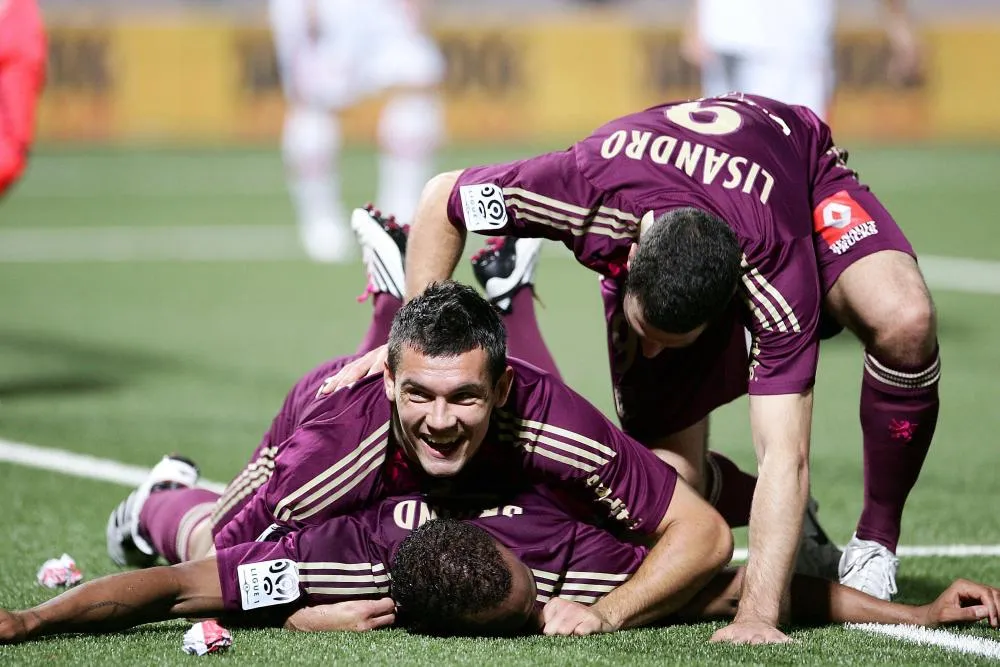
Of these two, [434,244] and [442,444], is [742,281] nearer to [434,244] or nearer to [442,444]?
[442,444]

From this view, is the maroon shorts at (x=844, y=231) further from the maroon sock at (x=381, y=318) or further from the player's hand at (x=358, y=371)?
the maroon sock at (x=381, y=318)

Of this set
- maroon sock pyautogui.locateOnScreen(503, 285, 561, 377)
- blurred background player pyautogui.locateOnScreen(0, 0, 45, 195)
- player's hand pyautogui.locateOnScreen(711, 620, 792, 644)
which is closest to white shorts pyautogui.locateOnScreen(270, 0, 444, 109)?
blurred background player pyautogui.locateOnScreen(0, 0, 45, 195)

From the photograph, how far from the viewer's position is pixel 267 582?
13.6 ft

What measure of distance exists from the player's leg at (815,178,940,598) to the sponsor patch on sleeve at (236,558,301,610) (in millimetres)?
1715

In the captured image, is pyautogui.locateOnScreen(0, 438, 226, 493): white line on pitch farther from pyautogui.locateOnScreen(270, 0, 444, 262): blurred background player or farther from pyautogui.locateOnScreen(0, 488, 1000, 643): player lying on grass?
pyautogui.locateOnScreen(270, 0, 444, 262): blurred background player

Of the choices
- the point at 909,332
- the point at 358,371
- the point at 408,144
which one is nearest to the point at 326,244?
the point at 408,144

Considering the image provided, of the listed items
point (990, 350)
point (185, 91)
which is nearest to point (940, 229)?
point (990, 350)

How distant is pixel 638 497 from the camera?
428cm

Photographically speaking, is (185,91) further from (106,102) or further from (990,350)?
(990,350)

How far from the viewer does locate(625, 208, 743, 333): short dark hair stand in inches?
159

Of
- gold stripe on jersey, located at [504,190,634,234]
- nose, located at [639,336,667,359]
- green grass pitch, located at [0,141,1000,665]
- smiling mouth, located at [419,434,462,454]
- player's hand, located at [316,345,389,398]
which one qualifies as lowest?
green grass pitch, located at [0,141,1000,665]

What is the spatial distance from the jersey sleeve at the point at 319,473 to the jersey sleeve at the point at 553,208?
0.78 meters

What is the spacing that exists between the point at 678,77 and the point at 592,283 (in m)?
11.0

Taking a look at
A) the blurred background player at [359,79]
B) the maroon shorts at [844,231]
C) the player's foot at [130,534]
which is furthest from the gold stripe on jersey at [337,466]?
the blurred background player at [359,79]
